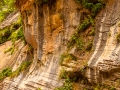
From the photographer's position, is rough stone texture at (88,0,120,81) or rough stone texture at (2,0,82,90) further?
rough stone texture at (2,0,82,90)

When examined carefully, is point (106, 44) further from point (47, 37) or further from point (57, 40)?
point (47, 37)

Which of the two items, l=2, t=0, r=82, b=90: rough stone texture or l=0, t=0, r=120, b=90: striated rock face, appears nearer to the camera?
l=0, t=0, r=120, b=90: striated rock face

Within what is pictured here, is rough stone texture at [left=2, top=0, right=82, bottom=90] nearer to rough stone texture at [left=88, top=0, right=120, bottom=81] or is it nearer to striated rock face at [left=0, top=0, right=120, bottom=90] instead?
striated rock face at [left=0, top=0, right=120, bottom=90]

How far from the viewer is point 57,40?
1001 cm

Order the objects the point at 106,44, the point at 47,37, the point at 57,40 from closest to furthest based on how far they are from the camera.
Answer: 1. the point at 106,44
2. the point at 57,40
3. the point at 47,37

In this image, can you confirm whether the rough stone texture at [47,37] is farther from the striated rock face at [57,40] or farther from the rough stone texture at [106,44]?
the rough stone texture at [106,44]

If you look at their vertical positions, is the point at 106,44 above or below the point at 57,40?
above

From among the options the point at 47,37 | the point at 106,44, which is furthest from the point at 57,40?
the point at 106,44

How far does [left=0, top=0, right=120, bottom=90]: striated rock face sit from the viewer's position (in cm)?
746

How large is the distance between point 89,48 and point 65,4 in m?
2.38

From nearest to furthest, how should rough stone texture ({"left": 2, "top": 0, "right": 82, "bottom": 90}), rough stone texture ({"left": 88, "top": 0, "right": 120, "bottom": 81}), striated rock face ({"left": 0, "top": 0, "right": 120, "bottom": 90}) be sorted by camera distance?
1. rough stone texture ({"left": 88, "top": 0, "right": 120, "bottom": 81})
2. striated rock face ({"left": 0, "top": 0, "right": 120, "bottom": 90})
3. rough stone texture ({"left": 2, "top": 0, "right": 82, "bottom": 90})

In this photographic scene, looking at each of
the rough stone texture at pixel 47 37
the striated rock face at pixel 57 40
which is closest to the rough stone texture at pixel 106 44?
the striated rock face at pixel 57 40

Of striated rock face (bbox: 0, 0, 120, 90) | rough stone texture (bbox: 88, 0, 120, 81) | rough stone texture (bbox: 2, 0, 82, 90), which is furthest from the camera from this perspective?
rough stone texture (bbox: 2, 0, 82, 90)

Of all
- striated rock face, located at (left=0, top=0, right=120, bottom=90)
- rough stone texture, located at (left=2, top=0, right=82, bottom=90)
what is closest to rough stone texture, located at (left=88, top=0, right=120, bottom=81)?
striated rock face, located at (left=0, top=0, right=120, bottom=90)
